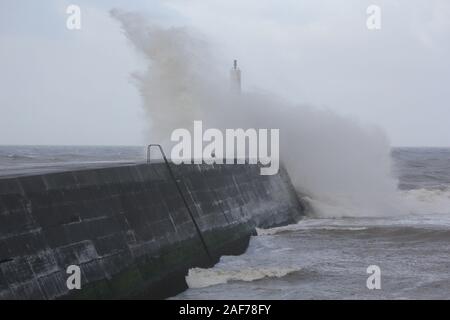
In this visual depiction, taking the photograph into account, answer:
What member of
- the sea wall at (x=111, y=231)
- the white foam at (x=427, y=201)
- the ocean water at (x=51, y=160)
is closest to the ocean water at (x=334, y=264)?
the sea wall at (x=111, y=231)

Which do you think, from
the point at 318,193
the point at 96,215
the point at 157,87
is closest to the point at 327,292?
the point at 96,215

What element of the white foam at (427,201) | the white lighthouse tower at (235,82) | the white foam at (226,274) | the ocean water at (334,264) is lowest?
the white foam at (427,201)

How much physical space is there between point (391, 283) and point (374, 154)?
1540 centimetres

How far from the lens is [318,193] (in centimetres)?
2097

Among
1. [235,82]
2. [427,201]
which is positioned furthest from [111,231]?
[427,201]

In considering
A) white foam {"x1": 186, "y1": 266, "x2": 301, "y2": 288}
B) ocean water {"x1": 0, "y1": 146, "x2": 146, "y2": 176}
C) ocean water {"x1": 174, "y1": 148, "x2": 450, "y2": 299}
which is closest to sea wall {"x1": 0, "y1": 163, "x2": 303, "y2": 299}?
white foam {"x1": 186, "y1": 266, "x2": 301, "y2": 288}

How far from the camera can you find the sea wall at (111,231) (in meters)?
6.45

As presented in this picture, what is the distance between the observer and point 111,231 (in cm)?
797

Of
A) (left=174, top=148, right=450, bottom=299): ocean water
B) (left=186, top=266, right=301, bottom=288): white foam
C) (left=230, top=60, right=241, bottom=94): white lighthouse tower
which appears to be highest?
(left=230, top=60, right=241, bottom=94): white lighthouse tower

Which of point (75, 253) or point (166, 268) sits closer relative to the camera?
point (75, 253)

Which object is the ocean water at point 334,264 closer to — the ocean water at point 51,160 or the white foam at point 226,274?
the white foam at point 226,274

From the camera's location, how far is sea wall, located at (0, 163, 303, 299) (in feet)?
21.2

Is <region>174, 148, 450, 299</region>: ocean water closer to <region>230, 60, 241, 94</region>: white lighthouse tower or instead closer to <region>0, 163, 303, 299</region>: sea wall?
<region>0, 163, 303, 299</region>: sea wall

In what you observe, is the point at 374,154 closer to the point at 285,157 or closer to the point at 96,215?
the point at 285,157
